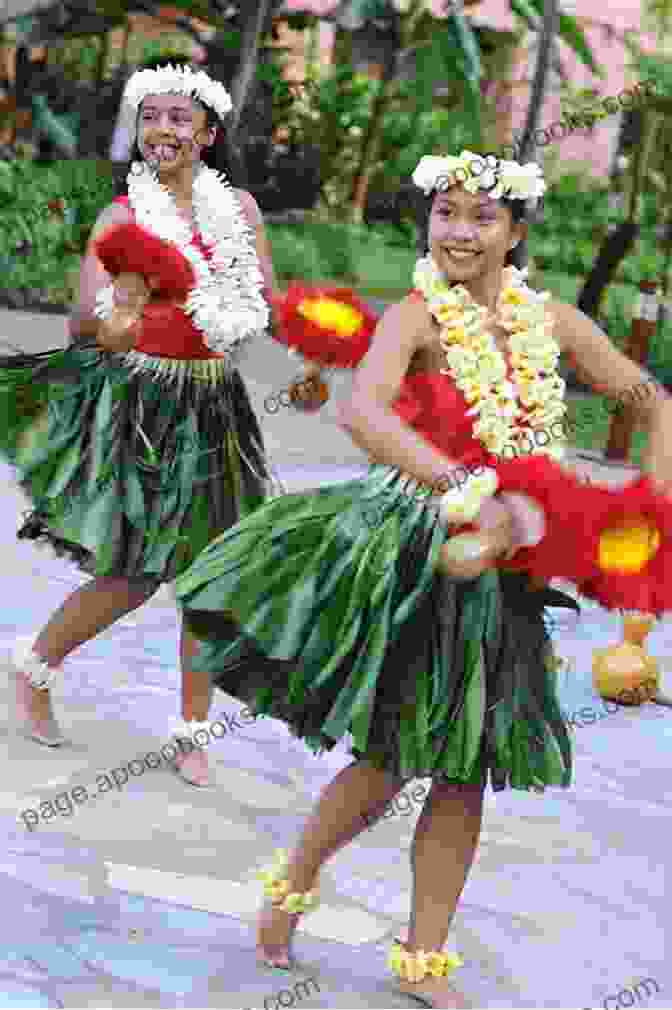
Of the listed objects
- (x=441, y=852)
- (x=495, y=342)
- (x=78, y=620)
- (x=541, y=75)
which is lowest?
(x=78, y=620)

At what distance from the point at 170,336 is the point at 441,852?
5.15 ft

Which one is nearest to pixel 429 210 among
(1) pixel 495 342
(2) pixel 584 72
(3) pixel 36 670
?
(1) pixel 495 342

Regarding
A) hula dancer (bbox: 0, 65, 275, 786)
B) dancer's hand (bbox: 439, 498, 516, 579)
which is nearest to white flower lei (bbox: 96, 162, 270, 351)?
hula dancer (bbox: 0, 65, 275, 786)

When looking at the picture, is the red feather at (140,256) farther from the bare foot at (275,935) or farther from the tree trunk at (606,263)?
the tree trunk at (606,263)

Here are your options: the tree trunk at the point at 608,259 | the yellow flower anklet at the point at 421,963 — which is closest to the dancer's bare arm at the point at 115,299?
the yellow flower anklet at the point at 421,963

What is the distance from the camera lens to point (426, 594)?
3.18 m

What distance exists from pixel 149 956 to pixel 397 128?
58.6 feet

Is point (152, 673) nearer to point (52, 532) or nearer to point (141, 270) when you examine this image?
point (52, 532)

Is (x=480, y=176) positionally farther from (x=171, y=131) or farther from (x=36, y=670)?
(x=36, y=670)

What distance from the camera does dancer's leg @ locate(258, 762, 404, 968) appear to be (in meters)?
3.29

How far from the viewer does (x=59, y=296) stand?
13.6 metres

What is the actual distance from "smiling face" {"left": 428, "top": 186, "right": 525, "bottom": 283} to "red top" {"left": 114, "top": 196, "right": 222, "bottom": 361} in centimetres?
110

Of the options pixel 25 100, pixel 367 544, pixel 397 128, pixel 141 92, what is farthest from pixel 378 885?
pixel 397 128

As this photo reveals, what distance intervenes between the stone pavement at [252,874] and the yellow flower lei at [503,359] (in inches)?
40.3
